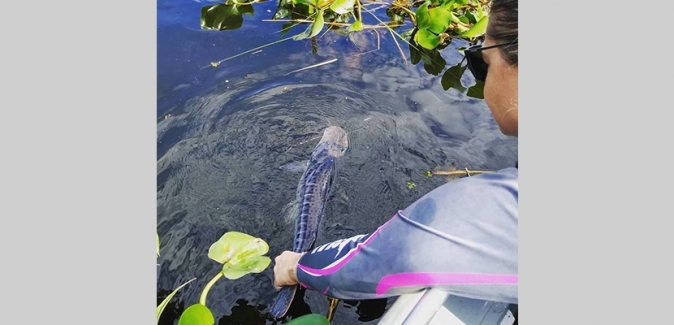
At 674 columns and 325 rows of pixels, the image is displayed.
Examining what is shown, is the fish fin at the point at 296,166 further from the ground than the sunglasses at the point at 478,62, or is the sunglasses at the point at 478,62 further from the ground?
the sunglasses at the point at 478,62

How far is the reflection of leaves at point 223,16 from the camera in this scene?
1.94m

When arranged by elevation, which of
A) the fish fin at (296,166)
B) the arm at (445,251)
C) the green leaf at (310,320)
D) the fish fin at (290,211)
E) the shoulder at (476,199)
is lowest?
the green leaf at (310,320)

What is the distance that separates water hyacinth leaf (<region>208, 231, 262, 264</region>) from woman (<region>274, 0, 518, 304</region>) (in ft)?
0.40

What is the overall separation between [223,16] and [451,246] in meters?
1.19

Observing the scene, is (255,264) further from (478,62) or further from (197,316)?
(478,62)

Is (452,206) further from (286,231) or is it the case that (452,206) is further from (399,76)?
(399,76)

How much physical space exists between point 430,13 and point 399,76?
0.26 metres

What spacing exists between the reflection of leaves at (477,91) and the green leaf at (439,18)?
27 centimetres

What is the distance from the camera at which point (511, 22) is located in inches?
55.8

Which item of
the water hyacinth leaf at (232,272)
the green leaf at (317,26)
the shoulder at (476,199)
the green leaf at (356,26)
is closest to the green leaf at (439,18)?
the green leaf at (356,26)

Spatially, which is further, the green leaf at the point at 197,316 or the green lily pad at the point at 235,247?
the green lily pad at the point at 235,247

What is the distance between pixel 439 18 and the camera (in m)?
2.00

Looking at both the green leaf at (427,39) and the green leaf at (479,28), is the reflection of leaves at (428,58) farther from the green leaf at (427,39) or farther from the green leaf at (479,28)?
the green leaf at (479,28)

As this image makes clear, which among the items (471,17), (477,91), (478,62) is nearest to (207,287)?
(478,62)
